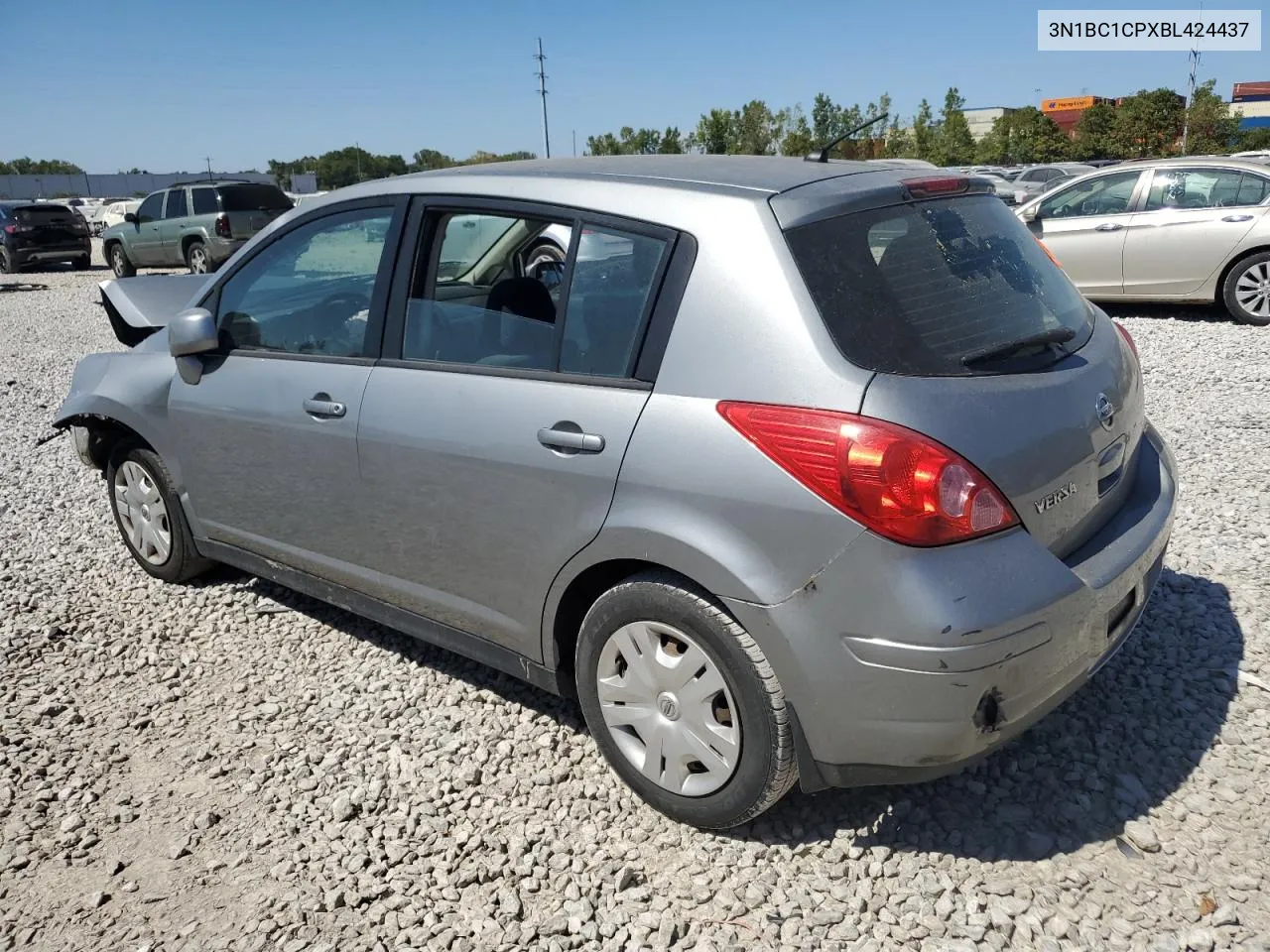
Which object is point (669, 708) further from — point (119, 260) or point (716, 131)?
point (716, 131)

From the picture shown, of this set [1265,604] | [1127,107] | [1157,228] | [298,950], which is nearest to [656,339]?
[298,950]

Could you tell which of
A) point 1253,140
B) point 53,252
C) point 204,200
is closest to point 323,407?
point 204,200

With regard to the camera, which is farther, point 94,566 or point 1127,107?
point 1127,107

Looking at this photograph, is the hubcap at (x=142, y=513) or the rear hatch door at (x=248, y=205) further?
the rear hatch door at (x=248, y=205)

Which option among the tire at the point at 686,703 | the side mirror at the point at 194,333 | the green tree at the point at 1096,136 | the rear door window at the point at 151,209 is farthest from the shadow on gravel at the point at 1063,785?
the green tree at the point at 1096,136

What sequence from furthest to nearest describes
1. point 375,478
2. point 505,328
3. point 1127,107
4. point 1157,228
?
point 1127,107 → point 1157,228 → point 375,478 → point 505,328

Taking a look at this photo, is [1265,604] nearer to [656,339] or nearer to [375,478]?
[656,339]

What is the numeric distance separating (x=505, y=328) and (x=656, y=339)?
0.65 m

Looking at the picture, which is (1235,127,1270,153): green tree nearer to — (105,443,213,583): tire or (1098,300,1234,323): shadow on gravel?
(1098,300,1234,323): shadow on gravel

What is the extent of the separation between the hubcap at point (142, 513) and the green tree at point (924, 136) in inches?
2340

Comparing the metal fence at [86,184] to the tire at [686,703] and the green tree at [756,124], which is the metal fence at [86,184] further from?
the tire at [686,703]

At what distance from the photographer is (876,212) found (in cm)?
276

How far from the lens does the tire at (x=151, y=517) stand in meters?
4.42

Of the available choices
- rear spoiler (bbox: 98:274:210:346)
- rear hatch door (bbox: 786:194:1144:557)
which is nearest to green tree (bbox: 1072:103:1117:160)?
rear spoiler (bbox: 98:274:210:346)
